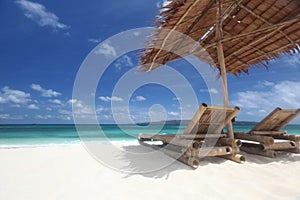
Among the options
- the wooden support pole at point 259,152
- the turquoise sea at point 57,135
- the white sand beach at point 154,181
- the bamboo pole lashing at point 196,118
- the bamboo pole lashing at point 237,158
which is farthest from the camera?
the turquoise sea at point 57,135

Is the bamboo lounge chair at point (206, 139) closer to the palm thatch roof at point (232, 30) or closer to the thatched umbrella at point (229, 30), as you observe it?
the thatched umbrella at point (229, 30)

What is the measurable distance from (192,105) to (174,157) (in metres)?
2.28

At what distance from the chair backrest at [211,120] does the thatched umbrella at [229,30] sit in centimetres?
39

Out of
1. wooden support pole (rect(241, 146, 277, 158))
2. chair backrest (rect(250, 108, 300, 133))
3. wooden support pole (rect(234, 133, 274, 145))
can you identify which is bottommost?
wooden support pole (rect(241, 146, 277, 158))

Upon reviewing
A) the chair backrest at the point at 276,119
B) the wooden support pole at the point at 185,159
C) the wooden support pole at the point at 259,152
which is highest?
the chair backrest at the point at 276,119

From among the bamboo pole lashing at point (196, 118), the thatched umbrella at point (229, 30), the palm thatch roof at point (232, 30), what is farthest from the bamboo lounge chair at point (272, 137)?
the palm thatch roof at point (232, 30)

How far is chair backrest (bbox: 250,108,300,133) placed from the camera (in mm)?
3541

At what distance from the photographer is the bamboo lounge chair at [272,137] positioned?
337 cm

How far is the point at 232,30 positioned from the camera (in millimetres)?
4371

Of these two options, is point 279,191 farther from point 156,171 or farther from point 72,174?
point 72,174

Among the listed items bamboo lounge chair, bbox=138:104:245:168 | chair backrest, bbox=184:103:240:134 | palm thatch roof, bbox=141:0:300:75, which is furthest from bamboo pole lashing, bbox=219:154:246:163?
palm thatch roof, bbox=141:0:300:75

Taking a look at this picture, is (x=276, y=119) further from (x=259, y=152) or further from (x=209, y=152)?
(x=209, y=152)

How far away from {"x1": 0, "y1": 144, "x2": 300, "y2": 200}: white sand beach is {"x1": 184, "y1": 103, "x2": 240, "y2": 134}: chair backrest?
55cm

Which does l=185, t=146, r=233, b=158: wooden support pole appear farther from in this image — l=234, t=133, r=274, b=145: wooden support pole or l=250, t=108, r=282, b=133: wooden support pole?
l=250, t=108, r=282, b=133: wooden support pole
